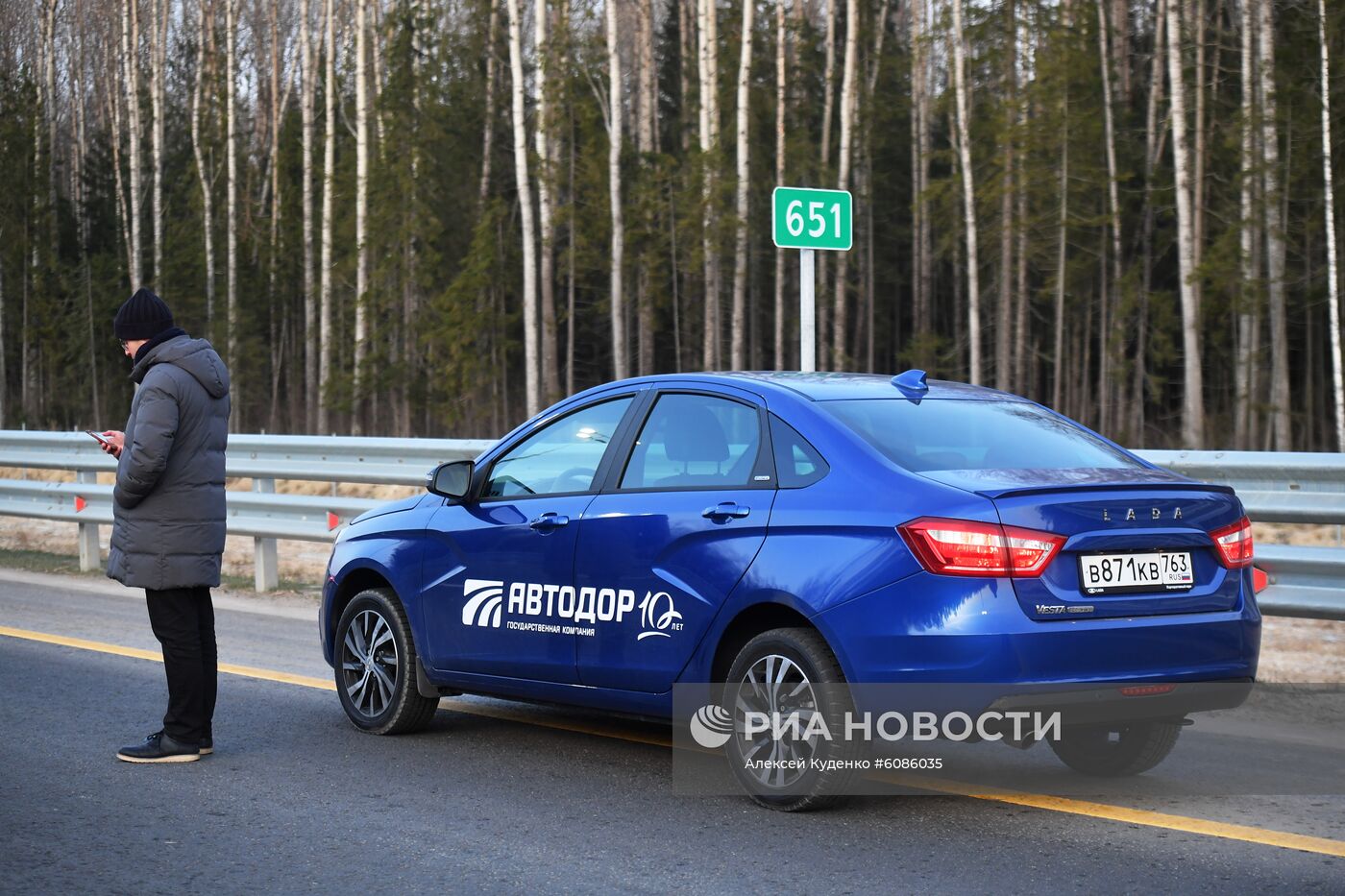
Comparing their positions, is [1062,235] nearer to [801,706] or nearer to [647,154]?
[647,154]

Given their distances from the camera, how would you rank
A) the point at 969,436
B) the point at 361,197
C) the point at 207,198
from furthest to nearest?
1. the point at 207,198
2. the point at 361,197
3. the point at 969,436

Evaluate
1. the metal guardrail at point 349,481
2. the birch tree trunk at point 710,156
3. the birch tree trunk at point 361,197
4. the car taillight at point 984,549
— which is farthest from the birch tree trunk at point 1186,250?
the car taillight at point 984,549

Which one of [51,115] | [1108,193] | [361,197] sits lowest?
[1108,193]

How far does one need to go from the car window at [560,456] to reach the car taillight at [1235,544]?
2.27m

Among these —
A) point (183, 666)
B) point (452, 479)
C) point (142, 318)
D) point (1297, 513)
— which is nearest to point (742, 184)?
point (1297, 513)

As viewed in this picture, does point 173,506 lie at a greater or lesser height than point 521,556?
greater

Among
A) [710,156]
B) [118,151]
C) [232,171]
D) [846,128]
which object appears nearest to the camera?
[710,156]

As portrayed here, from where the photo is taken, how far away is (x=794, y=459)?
5633mm

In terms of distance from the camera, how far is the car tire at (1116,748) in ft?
19.9

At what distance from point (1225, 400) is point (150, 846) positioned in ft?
130

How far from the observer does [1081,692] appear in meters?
5.04

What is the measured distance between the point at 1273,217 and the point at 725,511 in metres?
28.1

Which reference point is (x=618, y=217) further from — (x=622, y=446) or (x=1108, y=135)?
(x=622, y=446)

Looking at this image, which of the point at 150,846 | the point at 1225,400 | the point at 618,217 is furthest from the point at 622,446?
the point at 1225,400
